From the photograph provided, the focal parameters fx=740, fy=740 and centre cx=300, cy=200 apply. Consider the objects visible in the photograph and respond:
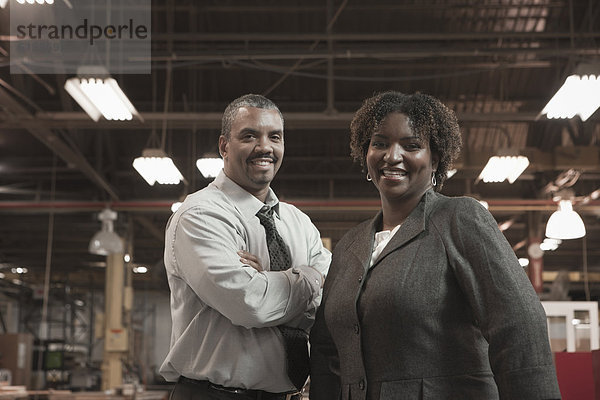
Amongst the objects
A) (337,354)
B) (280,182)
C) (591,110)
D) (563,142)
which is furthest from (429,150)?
(280,182)

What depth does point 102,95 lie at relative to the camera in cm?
624

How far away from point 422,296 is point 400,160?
41 cm

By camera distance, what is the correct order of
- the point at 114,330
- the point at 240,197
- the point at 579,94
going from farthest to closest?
the point at 114,330, the point at 579,94, the point at 240,197

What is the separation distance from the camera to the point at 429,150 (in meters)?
2.14

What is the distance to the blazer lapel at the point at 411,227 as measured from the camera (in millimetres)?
2049

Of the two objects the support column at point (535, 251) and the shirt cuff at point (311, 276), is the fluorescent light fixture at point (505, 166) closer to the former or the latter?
the support column at point (535, 251)

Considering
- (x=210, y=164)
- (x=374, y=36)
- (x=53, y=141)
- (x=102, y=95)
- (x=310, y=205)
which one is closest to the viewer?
(x=102, y=95)

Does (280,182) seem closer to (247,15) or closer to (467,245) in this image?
(247,15)

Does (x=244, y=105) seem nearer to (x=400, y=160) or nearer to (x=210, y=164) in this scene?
(x=400, y=160)

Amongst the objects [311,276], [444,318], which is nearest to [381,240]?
[311,276]

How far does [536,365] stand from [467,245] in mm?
341

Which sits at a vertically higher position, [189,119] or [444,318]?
[189,119]
